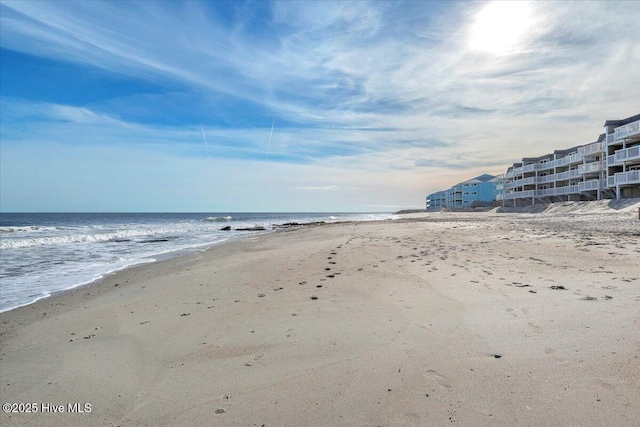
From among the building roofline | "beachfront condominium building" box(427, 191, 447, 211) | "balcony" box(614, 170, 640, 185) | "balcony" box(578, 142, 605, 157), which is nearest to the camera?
"balcony" box(614, 170, 640, 185)

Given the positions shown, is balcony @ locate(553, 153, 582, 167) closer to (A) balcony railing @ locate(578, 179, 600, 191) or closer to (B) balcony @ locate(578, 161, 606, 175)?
(B) balcony @ locate(578, 161, 606, 175)

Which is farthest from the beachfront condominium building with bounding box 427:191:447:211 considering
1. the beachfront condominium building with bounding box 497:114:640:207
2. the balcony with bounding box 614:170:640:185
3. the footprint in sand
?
the footprint in sand

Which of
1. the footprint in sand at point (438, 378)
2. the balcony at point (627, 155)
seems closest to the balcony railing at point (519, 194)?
the balcony at point (627, 155)

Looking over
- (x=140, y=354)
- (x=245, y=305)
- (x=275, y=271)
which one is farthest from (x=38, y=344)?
(x=275, y=271)

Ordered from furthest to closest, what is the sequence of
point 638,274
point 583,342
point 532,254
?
point 532,254, point 638,274, point 583,342

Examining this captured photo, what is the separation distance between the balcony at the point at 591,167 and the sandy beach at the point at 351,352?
4512 cm

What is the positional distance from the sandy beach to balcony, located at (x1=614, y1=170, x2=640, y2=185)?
118 feet

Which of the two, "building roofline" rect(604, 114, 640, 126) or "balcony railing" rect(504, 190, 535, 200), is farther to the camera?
"balcony railing" rect(504, 190, 535, 200)

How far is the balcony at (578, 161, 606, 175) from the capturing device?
42.3m

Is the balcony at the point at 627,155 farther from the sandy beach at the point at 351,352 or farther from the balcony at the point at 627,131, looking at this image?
the sandy beach at the point at 351,352

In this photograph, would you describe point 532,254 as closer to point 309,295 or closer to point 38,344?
point 309,295

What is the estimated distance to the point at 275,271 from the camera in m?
8.59

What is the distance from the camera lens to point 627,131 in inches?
1447

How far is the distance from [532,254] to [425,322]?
5753 mm
